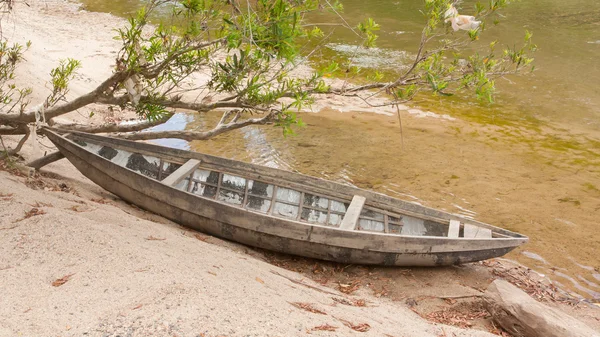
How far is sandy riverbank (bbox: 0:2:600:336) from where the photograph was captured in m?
3.73

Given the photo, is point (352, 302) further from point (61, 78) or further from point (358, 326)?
point (61, 78)

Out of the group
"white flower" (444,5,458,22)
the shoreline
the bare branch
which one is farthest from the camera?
the shoreline

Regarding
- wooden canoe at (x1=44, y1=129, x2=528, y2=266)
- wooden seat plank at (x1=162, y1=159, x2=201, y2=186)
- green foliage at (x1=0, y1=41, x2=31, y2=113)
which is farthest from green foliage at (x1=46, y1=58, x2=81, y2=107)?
wooden seat plank at (x1=162, y1=159, x2=201, y2=186)

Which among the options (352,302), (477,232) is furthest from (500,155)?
(352,302)

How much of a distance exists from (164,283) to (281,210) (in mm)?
3401

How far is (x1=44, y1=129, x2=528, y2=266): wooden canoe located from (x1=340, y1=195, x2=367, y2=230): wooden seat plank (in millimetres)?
13

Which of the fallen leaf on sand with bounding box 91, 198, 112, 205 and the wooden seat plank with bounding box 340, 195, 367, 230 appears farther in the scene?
the fallen leaf on sand with bounding box 91, 198, 112, 205

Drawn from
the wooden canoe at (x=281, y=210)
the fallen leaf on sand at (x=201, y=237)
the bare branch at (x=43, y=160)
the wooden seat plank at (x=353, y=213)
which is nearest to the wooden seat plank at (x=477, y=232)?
the wooden canoe at (x=281, y=210)

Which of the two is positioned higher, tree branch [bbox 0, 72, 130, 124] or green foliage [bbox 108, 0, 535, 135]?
green foliage [bbox 108, 0, 535, 135]

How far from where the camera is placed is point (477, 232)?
259 inches

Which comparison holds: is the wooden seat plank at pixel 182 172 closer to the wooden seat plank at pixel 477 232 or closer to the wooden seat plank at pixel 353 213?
the wooden seat plank at pixel 353 213

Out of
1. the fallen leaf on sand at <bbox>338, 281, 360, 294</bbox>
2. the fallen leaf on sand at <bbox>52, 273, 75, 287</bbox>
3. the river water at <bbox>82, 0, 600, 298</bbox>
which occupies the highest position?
the river water at <bbox>82, 0, 600, 298</bbox>

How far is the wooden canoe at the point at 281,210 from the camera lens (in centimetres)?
640

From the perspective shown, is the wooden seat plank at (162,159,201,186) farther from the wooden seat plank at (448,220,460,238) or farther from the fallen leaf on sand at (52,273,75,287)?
the wooden seat plank at (448,220,460,238)
